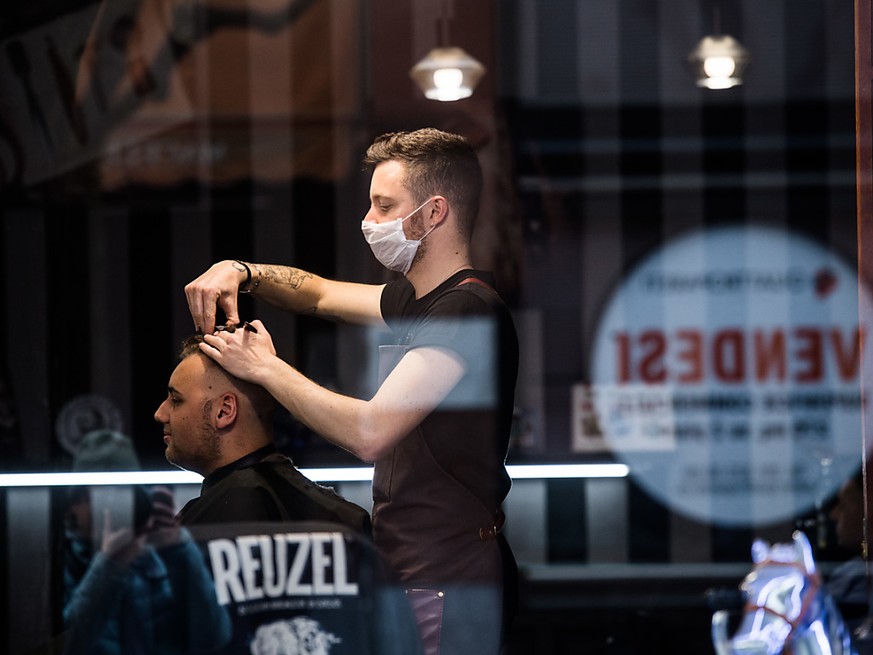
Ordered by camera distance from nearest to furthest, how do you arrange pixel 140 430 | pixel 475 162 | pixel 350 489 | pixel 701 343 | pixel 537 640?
pixel 475 162 → pixel 350 489 → pixel 537 640 → pixel 140 430 → pixel 701 343

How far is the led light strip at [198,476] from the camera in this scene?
11.3 feet

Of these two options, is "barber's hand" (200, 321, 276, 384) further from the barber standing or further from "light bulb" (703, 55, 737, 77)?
"light bulb" (703, 55, 737, 77)

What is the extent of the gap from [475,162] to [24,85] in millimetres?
1735

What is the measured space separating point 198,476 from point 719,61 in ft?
7.99

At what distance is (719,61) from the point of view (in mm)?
3977

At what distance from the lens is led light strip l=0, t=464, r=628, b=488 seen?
345cm

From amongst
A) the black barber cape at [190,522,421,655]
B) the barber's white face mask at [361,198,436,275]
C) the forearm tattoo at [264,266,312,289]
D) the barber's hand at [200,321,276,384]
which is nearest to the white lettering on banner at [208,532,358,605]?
the black barber cape at [190,522,421,655]

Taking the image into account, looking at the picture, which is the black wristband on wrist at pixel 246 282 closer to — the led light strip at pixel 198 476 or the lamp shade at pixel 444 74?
the led light strip at pixel 198 476

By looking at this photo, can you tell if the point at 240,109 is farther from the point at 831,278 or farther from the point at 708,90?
the point at 831,278

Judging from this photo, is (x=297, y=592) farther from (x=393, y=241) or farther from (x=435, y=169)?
(x=435, y=169)

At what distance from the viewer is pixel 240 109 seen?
348 centimetres

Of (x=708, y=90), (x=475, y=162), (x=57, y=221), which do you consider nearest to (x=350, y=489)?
(x=475, y=162)

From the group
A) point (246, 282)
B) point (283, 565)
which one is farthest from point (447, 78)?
point (283, 565)

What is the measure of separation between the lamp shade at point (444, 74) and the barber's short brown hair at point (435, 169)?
1212mm
